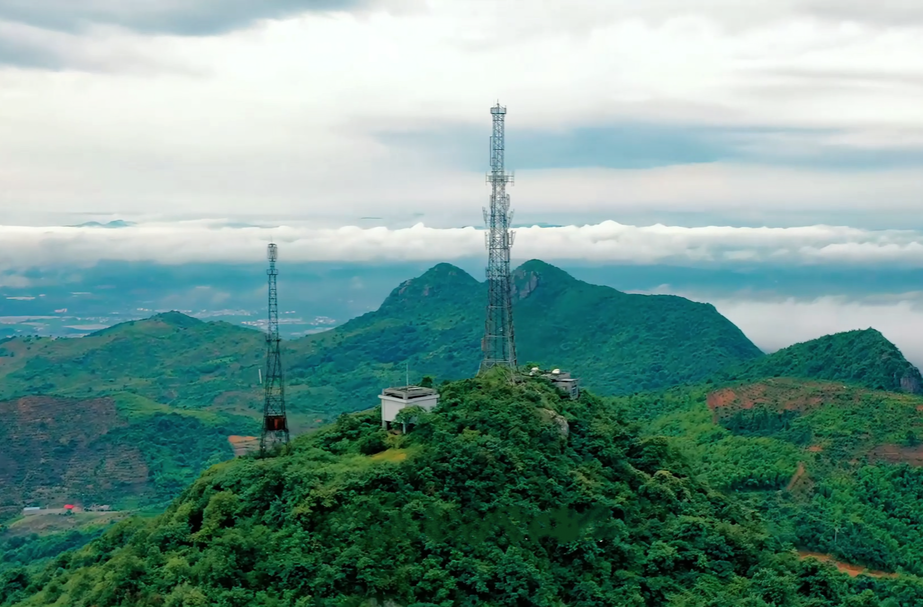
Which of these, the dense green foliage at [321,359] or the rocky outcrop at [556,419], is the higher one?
the rocky outcrop at [556,419]

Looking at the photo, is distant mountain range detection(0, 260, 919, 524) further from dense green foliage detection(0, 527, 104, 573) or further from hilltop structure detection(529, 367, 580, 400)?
hilltop structure detection(529, 367, 580, 400)

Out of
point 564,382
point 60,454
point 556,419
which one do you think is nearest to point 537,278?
point 60,454

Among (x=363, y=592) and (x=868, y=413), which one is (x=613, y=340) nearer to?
(x=868, y=413)

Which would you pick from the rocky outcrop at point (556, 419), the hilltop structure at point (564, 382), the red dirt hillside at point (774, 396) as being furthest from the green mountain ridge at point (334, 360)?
the rocky outcrop at point (556, 419)

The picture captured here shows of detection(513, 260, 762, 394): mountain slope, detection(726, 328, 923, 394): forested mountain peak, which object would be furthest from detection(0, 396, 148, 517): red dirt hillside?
detection(726, 328, 923, 394): forested mountain peak

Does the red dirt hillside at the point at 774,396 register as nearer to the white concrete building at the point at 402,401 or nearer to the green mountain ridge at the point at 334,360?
the green mountain ridge at the point at 334,360

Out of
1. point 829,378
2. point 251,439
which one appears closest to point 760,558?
point 829,378
